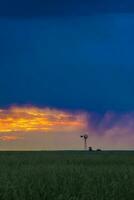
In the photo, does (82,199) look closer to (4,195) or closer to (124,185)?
(4,195)

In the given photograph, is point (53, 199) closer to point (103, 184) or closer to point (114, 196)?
point (114, 196)

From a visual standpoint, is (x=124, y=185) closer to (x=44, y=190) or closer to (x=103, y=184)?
(x=103, y=184)

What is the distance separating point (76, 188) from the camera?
55.0ft

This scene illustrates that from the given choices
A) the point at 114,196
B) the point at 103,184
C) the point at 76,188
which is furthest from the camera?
the point at 103,184

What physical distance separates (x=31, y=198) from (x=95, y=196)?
6.09ft

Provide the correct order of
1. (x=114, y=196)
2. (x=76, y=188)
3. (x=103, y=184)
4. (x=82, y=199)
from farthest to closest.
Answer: (x=103, y=184), (x=76, y=188), (x=114, y=196), (x=82, y=199)

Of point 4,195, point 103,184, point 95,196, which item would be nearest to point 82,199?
point 95,196

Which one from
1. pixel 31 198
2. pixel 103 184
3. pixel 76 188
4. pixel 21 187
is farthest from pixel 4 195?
pixel 103 184

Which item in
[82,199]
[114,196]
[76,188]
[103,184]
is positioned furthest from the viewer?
[103,184]

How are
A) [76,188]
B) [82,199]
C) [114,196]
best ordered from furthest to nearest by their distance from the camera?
[76,188] → [114,196] → [82,199]

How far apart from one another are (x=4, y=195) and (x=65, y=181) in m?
3.46

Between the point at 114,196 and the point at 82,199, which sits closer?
the point at 82,199

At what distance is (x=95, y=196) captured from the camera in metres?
15.1

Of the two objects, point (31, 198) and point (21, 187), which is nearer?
point (31, 198)
